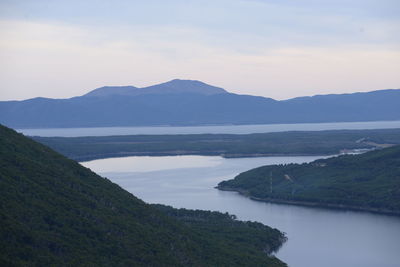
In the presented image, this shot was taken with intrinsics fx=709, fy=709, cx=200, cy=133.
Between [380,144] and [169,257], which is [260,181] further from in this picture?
[380,144]

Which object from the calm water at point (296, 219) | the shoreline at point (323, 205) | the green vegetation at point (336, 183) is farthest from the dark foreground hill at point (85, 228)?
the green vegetation at point (336, 183)

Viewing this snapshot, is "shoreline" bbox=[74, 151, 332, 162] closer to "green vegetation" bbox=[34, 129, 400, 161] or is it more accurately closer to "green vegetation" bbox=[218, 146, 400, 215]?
"green vegetation" bbox=[34, 129, 400, 161]

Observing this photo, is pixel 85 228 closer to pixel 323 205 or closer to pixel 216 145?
pixel 323 205

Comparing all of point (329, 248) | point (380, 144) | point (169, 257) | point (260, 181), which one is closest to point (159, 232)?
point (169, 257)

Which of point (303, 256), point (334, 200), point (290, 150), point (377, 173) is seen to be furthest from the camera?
point (290, 150)

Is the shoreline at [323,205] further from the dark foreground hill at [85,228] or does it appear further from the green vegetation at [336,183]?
the dark foreground hill at [85,228]

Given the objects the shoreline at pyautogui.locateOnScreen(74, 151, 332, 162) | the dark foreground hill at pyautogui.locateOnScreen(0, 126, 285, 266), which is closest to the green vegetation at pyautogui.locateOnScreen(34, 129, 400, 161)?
the shoreline at pyautogui.locateOnScreen(74, 151, 332, 162)

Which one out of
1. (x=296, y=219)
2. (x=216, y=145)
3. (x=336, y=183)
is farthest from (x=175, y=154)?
(x=296, y=219)
